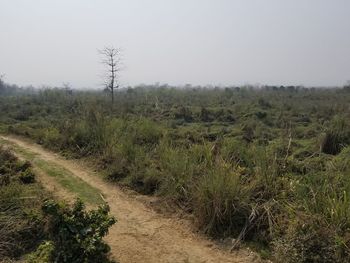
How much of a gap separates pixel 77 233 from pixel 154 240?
51.3 inches

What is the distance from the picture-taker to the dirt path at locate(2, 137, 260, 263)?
5.68 m

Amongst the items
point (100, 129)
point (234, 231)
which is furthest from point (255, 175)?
point (100, 129)

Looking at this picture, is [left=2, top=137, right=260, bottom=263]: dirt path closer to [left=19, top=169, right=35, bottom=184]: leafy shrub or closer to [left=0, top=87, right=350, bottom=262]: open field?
[left=0, top=87, right=350, bottom=262]: open field

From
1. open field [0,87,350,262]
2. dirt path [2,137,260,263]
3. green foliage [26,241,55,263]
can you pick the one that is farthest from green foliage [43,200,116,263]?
open field [0,87,350,262]

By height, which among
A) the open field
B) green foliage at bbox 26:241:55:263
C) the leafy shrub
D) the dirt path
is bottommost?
the dirt path

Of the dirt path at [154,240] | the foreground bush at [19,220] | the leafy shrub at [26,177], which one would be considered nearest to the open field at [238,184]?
the dirt path at [154,240]

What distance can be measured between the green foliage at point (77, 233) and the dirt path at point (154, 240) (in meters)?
0.51

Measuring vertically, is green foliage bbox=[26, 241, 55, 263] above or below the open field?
below

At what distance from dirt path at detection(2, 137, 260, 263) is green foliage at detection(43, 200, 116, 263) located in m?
0.51

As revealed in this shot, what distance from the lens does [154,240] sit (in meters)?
6.20

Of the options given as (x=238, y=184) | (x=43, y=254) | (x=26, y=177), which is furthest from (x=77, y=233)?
(x=26, y=177)

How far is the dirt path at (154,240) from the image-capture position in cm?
568

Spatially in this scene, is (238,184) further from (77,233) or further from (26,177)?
(26,177)

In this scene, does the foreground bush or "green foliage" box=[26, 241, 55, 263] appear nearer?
"green foliage" box=[26, 241, 55, 263]
